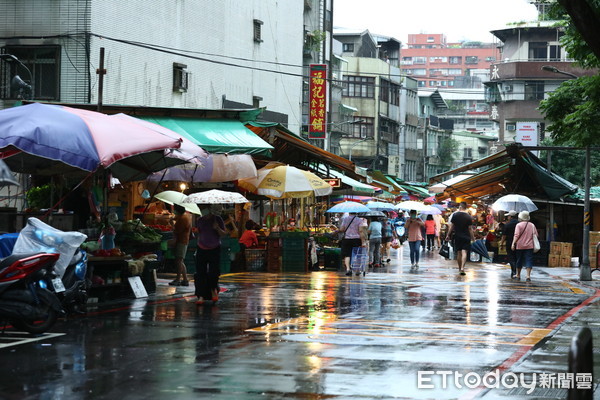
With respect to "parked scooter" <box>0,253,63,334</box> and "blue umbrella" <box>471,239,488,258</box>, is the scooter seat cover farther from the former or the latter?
"blue umbrella" <box>471,239,488,258</box>

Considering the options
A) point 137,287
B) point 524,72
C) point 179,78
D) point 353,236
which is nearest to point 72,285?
point 137,287

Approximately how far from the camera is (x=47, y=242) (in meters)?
14.0

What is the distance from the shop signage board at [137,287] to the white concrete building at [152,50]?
33.0ft

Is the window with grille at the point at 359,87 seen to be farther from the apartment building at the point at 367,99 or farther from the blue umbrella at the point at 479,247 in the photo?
the blue umbrella at the point at 479,247

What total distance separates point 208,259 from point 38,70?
14514mm

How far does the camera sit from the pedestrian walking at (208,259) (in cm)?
1700

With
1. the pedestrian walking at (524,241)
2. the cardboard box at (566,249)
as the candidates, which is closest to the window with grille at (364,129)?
the cardboard box at (566,249)

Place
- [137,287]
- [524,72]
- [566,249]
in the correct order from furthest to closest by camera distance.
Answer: [524,72] < [566,249] < [137,287]

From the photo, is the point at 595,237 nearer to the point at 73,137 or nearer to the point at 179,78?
the point at 179,78

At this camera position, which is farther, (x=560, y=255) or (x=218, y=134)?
(x=560, y=255)

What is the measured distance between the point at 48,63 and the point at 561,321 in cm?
1929

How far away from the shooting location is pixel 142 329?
1320 cm

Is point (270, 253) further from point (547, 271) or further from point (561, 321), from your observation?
point (561, 321)

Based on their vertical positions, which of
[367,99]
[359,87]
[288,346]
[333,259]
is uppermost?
[359,87]
